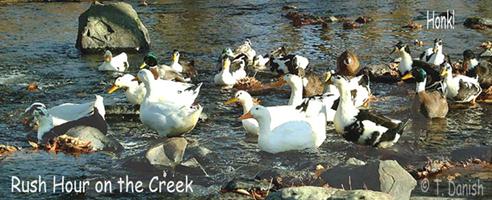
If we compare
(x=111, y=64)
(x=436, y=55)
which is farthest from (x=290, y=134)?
(x=111, y=64)

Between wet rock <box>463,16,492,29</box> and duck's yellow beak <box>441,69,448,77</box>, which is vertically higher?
duck's yellow beak <box>441,69,448,77</box>

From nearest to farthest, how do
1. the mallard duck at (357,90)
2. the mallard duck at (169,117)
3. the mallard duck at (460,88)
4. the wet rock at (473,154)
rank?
the wet rock at (473,154), the mallard duck at (169,117), the mallard duck at (357,90), the mallard duck at (460,88)

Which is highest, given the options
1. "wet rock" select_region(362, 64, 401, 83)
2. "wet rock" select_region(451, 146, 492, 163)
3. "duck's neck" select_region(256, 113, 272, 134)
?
"duck's neck" select_region(256, 113, 272, 134)

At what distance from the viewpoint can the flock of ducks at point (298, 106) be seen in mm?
9906

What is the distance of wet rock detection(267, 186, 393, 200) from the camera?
258 inches

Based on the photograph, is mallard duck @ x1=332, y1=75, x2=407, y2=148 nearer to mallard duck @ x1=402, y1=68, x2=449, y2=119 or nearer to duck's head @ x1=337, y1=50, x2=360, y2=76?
mallard duck @ x1=402, y1=68, x2=449, y2=119

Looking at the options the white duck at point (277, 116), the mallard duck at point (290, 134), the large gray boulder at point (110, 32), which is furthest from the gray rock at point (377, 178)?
the large gray boulder at point (110, 32)

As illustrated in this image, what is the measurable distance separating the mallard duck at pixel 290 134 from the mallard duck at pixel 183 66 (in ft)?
17.3

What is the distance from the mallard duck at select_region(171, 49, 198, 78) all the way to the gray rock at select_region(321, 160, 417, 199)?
23.5 feet

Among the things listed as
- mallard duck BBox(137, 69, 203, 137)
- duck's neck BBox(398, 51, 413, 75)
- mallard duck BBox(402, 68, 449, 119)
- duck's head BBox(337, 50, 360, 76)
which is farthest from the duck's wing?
duck's neck BBox(398, 51, 413, 75)

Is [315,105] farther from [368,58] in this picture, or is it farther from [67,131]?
[368,58]

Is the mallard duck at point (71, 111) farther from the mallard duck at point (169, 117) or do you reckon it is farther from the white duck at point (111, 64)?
the white duck at point (111, 64)

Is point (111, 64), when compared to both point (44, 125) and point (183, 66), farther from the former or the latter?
point (44, 125)

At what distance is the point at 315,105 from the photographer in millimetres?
10195
